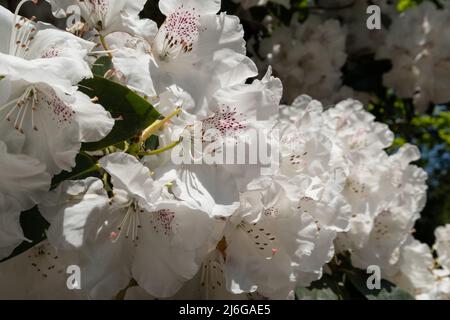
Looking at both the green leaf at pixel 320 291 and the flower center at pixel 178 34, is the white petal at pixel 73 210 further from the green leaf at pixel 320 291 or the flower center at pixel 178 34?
the green leaf at pixel 320 291

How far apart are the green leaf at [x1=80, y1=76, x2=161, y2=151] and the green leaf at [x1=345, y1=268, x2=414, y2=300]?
3.00 ft

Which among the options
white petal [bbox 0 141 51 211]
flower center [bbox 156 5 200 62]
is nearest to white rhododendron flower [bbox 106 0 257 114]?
flower center [bbox 156 5 200 62]

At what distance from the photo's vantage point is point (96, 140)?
90 cm

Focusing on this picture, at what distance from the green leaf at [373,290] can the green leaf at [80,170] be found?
91 centimetres

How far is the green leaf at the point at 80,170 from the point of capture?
95 cm

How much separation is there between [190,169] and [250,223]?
0.16m

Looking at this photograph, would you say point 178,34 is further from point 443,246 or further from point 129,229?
point 443,246

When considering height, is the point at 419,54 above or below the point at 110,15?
below

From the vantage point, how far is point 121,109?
957mm

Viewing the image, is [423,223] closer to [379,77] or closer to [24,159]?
[379,77]

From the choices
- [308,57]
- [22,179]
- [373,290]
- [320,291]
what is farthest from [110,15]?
[308,57]

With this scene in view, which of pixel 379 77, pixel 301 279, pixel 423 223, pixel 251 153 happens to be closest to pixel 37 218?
pixel 251 153

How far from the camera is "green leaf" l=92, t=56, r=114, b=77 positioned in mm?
1012

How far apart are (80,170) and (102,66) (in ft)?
0.59
